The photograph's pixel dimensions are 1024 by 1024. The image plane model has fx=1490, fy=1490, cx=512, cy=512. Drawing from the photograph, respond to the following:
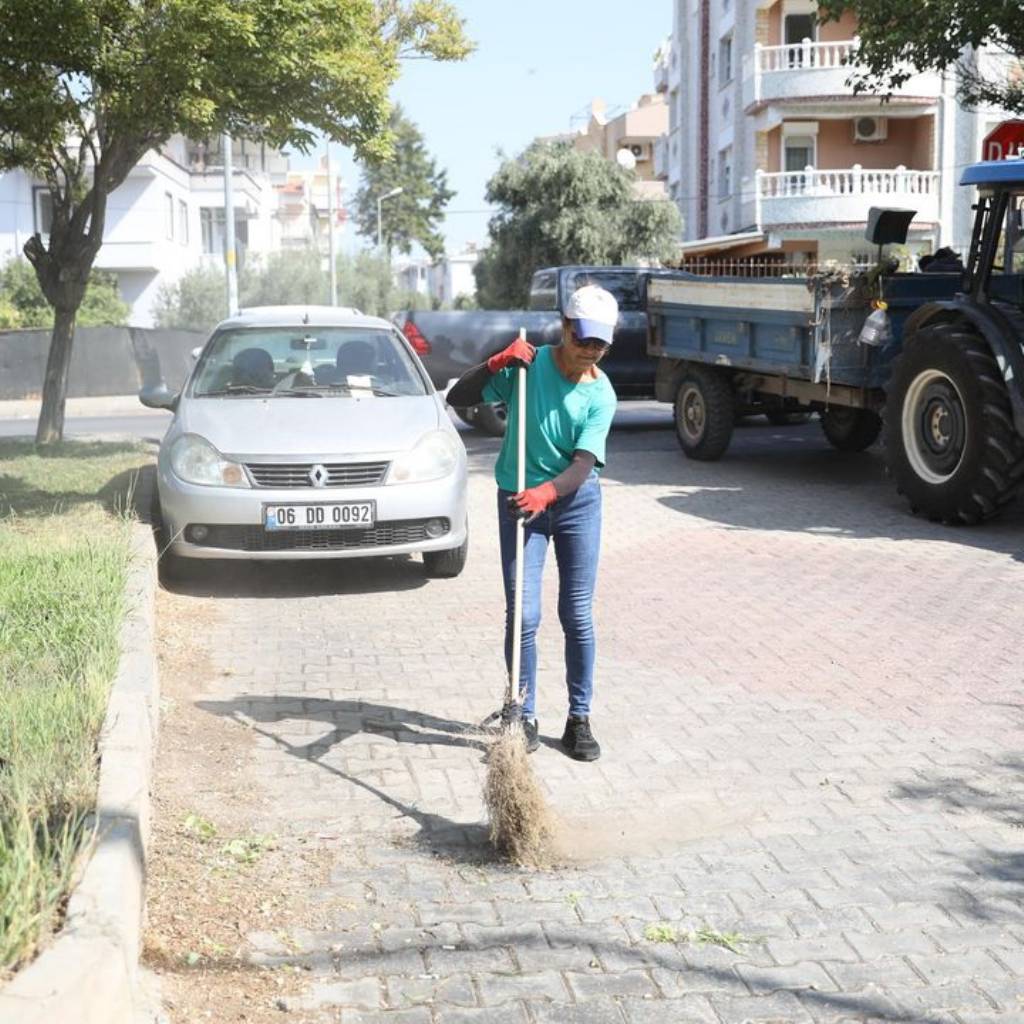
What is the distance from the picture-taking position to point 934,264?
40.7 feet

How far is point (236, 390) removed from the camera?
940 centimetres

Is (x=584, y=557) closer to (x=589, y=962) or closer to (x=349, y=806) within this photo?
(x=349, y=806)

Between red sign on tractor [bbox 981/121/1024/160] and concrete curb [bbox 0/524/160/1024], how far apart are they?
454 inches

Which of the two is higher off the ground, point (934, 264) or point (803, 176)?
point (803, 176)

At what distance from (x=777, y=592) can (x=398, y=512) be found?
226 cm

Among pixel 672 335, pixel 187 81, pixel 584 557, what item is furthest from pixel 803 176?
pixel 584 557

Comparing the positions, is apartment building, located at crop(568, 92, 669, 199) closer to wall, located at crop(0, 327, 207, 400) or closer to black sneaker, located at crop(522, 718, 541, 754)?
wall, located at crop(0, 327, 207, 400)

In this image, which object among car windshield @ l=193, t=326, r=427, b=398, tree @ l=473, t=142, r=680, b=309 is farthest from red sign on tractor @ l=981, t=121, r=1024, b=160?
tree @ l=473, t=142, r=680, b=309

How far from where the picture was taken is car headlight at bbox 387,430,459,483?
8.55 metres

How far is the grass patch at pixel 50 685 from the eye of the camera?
3.31 metres

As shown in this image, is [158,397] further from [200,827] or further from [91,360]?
[91,360]

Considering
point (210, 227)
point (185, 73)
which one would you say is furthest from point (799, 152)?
point (185, 73)

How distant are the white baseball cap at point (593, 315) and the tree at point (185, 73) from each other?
583 centimetres

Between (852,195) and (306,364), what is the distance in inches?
1183
